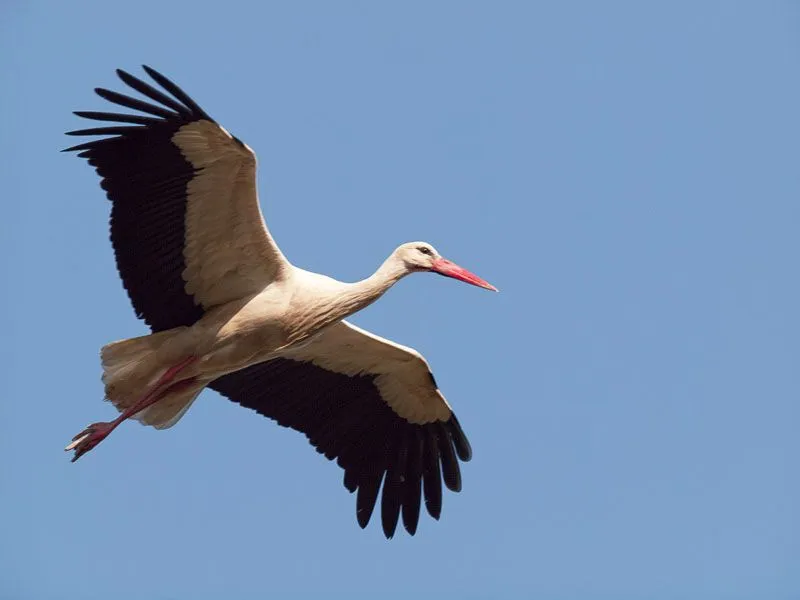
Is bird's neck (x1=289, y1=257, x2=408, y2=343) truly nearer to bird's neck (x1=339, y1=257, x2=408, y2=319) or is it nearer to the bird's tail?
bird's neck (x1=339, y1=257, x2=408, y2=319)

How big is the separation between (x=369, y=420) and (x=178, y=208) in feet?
8.96

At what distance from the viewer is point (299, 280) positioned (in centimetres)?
1120

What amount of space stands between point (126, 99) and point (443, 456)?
408 cm

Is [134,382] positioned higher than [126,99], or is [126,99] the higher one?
[126,99]

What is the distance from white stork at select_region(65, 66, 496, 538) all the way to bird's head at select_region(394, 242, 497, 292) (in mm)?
11

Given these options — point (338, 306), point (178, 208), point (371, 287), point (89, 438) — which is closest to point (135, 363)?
point (89, 438)

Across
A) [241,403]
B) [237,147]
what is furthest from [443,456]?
[237,147]

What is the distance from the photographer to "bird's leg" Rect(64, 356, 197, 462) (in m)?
11.3

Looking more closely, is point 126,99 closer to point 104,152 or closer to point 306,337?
point 104,152

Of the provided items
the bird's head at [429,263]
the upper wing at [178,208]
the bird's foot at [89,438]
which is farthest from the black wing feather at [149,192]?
the bird's head at [429,263]

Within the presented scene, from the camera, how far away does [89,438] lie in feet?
37.6

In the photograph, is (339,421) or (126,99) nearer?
(126,99)

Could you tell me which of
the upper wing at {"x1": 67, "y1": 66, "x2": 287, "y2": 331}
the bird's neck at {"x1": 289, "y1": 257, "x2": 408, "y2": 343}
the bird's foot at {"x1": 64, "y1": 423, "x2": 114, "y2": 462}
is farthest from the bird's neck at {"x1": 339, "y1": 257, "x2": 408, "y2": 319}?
the bird's foot at {"x1": 64, "y1": 423, "x2": 114, "y2": 462}

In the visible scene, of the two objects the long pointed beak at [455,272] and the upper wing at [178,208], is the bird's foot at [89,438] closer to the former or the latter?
the upper wing at [178,208]
